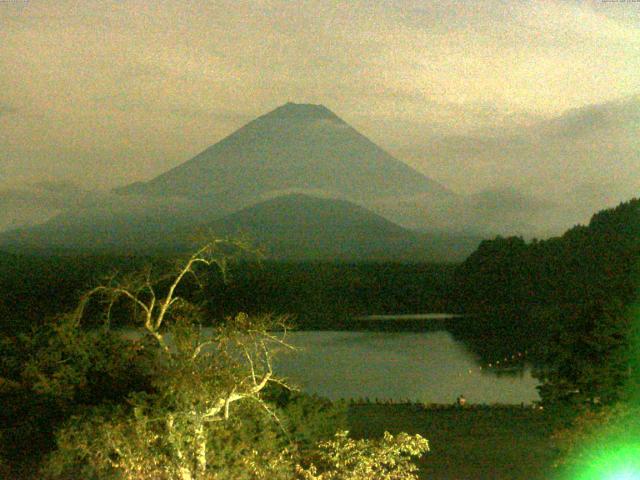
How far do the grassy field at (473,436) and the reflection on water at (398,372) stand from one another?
193 inches

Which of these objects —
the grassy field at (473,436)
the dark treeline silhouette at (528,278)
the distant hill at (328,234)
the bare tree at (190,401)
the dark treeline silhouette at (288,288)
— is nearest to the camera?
the bare tree at (190,401)

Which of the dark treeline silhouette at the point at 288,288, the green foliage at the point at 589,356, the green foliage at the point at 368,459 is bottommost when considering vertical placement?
the dark treeline silhouette at the point at 288,288

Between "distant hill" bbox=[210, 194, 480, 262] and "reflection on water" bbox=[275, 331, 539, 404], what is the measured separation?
112 ft

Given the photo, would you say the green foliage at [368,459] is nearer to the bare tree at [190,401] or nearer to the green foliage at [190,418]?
the green foliage at [190,418]

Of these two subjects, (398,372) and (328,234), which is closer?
(398,372)

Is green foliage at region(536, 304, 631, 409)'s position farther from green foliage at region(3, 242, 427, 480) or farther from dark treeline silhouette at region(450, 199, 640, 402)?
dark treeline silhouette at region(450, 199, 640, 402)

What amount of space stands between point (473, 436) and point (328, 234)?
248 feet

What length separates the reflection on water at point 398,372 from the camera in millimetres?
22688

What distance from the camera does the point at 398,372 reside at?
2791 cm

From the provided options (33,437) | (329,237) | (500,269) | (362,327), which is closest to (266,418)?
(33,437)

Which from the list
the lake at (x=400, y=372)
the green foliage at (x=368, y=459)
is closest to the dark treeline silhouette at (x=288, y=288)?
the lake at (x=400, y=372)

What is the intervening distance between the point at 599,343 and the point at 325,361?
831 inches

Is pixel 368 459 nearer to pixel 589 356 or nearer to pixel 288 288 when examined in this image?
pixel 589 356

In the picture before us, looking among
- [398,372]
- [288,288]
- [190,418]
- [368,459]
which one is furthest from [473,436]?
[288,288]
